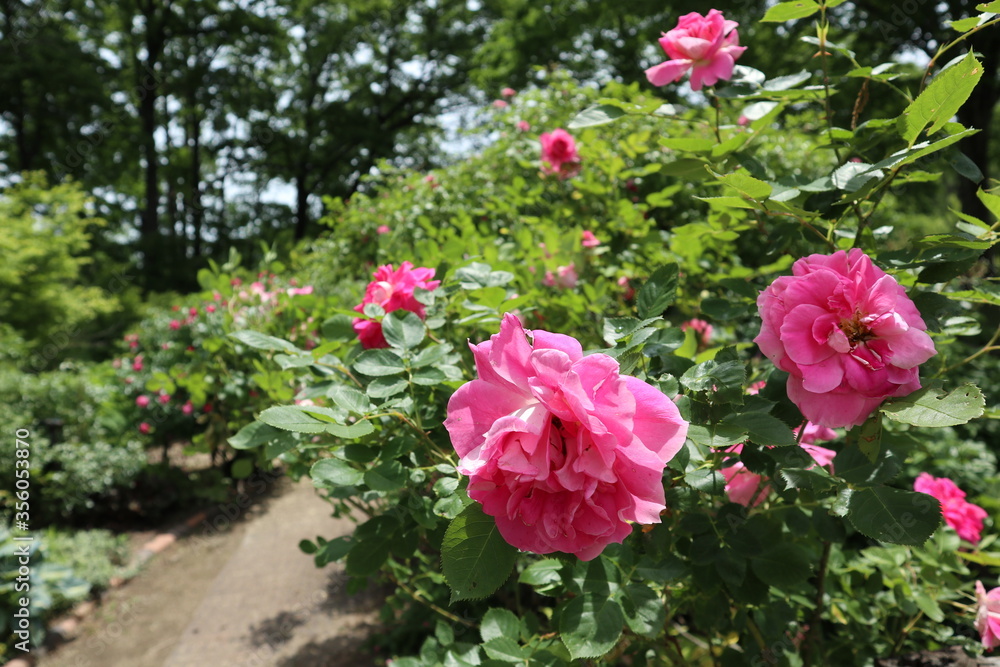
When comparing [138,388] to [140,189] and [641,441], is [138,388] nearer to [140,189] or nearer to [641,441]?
[641,441]

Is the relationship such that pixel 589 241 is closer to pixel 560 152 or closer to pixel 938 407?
pixel 560 152

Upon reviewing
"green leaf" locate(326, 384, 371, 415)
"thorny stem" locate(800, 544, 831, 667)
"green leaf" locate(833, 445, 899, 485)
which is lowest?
"thorny stem" locate(800, 544, 831, 667)

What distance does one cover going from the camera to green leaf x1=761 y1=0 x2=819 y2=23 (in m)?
1.04

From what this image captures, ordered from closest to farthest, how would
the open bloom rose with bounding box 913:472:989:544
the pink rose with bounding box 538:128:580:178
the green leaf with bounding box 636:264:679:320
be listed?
the green leaf with bounding box 636:264:679:320, the open bloom rose with bounding box 913:472:989:544, the pink rose with bounding box 538:128:580:178

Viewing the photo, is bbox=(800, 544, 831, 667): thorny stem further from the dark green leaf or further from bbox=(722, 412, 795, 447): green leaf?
bbox=(722, 412, 795, 447): green leaf

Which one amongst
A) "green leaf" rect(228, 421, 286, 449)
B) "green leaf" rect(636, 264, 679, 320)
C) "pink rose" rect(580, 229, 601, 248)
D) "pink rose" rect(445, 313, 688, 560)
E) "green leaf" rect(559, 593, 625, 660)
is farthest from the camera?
"pink rose" rect(580, 229, 601, 248)

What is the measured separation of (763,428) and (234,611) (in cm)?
404

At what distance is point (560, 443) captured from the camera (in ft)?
2.16

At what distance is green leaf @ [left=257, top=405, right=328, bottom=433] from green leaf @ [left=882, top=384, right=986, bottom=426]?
2.60 ft

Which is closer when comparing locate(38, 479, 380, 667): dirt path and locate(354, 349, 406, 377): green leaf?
locate(354, 349, 406, 377): green leaf

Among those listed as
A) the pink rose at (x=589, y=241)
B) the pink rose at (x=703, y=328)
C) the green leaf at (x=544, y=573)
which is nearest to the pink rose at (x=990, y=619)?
the green leaf at (x=544, y=573)

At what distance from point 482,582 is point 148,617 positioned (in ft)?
14.1

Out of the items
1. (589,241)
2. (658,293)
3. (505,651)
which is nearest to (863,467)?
(658,293)

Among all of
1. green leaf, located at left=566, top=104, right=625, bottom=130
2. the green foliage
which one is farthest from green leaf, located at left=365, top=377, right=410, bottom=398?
the green foliage
